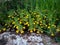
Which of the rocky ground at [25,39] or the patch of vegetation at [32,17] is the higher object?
the patch of vegetation at [32,17]

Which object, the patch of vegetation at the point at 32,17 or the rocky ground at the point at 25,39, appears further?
the patch of vegetation at the point at 32,17

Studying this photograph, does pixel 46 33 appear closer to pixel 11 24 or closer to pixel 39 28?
pixel 39 28

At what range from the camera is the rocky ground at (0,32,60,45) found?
3955 mm

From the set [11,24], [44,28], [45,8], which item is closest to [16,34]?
[11,24]

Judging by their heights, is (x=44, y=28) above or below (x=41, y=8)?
below

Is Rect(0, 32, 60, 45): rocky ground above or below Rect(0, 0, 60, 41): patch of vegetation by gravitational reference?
below

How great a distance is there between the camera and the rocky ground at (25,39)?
396cm

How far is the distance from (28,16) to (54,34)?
2.13ft

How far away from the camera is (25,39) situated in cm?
400

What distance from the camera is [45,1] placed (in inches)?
173

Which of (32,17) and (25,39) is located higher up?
(32,17)

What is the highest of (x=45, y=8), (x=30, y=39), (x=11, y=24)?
(x=45, y=8)

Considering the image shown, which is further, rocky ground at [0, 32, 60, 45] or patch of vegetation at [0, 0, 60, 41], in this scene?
patch of vegetation at [0, 0, 60, 41]

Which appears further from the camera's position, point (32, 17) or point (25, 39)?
point (32, 17)
